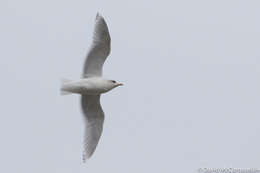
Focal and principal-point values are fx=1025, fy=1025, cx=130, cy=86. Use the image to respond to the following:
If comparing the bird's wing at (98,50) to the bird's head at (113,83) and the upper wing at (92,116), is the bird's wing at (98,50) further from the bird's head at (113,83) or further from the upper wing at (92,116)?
the upper wing at (92,116)

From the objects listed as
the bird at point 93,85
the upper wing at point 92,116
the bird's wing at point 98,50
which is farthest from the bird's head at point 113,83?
the upper wing at point 92,116

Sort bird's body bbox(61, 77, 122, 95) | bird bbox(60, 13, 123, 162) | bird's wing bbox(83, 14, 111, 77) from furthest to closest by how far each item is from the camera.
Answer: bird's wing bbox(83, 14, 111, 77), bird bbox(60, 13, 123, 162), bird's body bbox(61, 77, 122, 95)

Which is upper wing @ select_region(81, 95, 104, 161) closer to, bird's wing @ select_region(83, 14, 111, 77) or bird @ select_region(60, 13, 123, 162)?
bird @ select_region(60, 13, 123, 162)

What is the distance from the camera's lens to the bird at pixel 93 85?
59.0ft

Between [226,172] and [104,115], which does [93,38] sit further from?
[226,172]

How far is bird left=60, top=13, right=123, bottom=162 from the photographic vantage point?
18.0 m

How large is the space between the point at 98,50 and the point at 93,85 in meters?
0.63

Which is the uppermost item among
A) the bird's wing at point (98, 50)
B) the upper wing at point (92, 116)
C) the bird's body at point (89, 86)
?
the bird's wing at point (98, 50)

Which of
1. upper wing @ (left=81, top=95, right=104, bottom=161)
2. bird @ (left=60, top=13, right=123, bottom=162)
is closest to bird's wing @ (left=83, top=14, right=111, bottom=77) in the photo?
bird @ (left=60, top=13, right=123, bottom=162)

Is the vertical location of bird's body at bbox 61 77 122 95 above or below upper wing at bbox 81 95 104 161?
above

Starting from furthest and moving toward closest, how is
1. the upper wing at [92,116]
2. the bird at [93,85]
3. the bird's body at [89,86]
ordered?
the upper wing at [92,116] → the bird at [93,85] → the bird's body at [89,86]

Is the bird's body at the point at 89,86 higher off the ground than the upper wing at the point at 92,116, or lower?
higher

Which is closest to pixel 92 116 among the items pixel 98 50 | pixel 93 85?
pixel 93 85

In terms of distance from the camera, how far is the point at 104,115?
1870 cm
